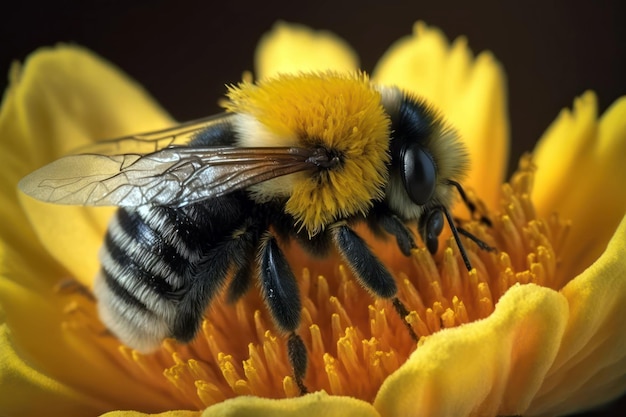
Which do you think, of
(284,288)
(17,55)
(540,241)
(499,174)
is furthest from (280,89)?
(17,55)

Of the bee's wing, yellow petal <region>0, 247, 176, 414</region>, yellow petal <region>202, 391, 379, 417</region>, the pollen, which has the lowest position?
yellow petal <region>0, 247, 176, 414</region>

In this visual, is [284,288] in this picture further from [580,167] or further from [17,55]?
[17,55]

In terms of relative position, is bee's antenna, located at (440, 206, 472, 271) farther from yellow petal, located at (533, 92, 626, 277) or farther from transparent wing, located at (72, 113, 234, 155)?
transparent wing, located at (72, 113, 234, 155)

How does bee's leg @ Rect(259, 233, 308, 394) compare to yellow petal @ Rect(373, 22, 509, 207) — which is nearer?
bee's leg @ Rect(259, 233, 308, 394)

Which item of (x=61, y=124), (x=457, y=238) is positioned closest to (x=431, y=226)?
(x=457, y=238)

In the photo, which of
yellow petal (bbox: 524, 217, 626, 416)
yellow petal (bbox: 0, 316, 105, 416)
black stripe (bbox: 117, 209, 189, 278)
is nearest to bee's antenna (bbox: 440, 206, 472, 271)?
yellow petal (bbox: 524, 217, 626, 416)

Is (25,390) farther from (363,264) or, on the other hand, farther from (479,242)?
(479,242)
